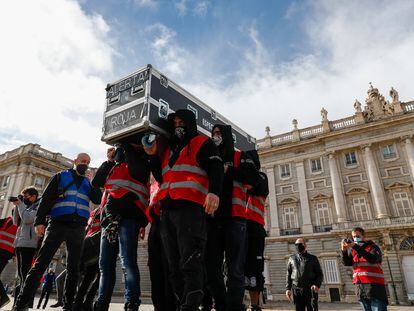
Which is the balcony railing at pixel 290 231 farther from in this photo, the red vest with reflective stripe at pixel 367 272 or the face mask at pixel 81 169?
the face mask at pixel 81 169

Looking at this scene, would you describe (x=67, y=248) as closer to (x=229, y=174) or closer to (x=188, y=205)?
(x=188, y=205)

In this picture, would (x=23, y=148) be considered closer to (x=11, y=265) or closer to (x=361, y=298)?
(x=11, y=265)

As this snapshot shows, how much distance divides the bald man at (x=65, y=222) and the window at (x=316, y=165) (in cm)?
2498

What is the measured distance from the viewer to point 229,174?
3.70m

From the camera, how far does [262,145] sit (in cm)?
2978

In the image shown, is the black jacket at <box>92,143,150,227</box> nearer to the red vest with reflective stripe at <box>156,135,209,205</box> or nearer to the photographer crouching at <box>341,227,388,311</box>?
the red vest with reflective stripe at <box>156,135,209,205</box>

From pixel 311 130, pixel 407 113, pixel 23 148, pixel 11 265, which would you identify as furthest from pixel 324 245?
pixel 23 148

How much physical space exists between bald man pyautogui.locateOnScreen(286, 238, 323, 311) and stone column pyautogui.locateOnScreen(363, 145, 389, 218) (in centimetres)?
1954

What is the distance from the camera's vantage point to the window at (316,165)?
87.7ft

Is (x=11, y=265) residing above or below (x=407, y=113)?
below

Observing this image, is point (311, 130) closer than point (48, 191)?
No

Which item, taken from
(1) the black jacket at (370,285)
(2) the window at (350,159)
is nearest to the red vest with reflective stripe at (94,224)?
(1) the black jacket at (370,285)

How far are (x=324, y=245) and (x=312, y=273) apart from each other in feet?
65.1

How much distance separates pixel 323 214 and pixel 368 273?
2104cm
